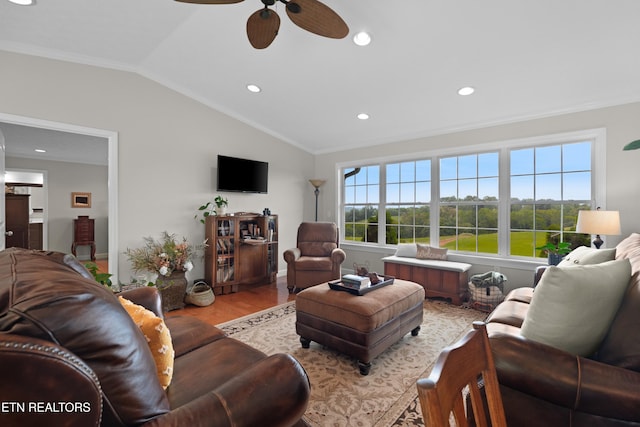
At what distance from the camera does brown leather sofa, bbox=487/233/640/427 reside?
39.6 inches

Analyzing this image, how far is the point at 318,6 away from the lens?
5.98 ft

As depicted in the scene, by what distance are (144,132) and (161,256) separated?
5.40 feet

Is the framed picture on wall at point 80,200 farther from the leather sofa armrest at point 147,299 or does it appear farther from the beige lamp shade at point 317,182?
the leather sofa armrest at point 147,299

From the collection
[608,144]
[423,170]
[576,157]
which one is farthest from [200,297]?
[608,144]

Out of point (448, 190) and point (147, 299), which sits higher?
point (448, 190)

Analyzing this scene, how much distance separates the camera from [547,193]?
3.71m

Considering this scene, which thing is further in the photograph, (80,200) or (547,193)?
(80,200)

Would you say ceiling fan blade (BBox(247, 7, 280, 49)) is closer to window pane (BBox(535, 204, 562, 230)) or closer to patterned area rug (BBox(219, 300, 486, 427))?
patterned area rug (BBox(219, 300, 486, 427))

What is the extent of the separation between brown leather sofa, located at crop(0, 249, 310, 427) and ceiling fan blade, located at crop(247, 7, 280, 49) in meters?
1.83

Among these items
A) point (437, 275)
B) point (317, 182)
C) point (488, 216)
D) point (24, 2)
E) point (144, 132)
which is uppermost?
point (24, 2)

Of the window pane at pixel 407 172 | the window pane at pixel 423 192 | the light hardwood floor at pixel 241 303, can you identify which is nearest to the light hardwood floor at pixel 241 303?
the light hardwood floor at pixel 241 303

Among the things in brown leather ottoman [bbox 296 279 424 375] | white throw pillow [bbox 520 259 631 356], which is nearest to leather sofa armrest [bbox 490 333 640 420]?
white throw pillow [bbox 520 259 631 356]

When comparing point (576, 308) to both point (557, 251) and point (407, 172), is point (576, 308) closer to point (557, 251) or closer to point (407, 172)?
point (557, 251)

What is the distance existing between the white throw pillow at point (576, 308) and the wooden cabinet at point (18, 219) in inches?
313
